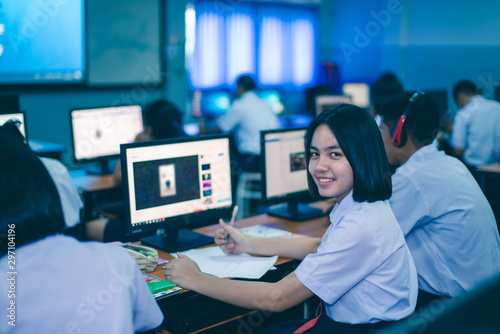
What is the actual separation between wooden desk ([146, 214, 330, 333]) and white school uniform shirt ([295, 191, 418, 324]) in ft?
1.50

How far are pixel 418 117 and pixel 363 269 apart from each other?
88cm

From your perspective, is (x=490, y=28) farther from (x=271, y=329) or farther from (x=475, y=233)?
(x=271, y=329)

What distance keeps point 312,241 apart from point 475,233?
623 millimetres

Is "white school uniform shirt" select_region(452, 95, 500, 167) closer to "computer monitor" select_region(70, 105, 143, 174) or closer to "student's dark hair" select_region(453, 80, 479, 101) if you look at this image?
"student's dark hair" select_region(453, 80, 479, 101)

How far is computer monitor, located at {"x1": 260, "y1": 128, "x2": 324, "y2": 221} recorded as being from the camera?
255cm

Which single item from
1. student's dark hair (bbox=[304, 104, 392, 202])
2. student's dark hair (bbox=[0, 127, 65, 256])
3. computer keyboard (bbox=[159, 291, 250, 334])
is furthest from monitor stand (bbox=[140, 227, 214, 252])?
student's dark hair (bbox=[0, 127, 65, 256])

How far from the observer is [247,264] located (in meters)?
1.95

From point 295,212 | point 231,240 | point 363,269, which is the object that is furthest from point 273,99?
point 363,269

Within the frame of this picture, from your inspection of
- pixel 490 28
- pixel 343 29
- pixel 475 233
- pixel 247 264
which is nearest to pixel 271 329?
pixel 247 264

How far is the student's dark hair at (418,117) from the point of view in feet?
6.80

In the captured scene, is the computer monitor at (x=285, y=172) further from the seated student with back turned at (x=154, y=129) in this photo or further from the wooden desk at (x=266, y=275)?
the seated student with back turned at (x=154, y=129)

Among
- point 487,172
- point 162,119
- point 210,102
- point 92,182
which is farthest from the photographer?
point 210,102

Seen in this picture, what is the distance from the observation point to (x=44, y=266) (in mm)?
979

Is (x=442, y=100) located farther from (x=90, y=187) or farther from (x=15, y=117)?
(x=15, y=117)
